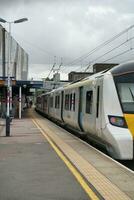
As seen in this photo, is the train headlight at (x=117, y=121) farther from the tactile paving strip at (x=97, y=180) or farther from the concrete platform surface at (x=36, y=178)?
the concrete platform surface at (x=36, y=178)

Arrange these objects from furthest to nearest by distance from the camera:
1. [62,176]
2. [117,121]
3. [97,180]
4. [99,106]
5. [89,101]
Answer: [89,101] → [99,106] → [117,121] → [62,176] → [97,180]

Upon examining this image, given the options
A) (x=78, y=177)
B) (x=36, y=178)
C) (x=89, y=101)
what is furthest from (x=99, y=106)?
(x=36, y=178)

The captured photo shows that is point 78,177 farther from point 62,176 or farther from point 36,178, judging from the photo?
point 36,178

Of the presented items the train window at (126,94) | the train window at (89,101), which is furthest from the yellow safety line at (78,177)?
the train window at (89,101)

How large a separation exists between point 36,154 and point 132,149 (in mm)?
3514

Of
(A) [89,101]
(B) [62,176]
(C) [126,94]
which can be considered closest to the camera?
(B) [62,176]

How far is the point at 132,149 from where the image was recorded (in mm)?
14000

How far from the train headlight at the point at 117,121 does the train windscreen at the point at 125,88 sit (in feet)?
1.55

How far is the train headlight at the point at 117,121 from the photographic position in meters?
14.4

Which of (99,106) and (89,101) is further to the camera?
(89,101)

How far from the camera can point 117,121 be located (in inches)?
574

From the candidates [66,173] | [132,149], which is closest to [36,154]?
[132,149]

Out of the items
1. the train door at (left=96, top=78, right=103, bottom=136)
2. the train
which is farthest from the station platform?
the train door at (left=96, top=78, right=103, bottom=136)

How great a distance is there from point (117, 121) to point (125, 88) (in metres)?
1.08
